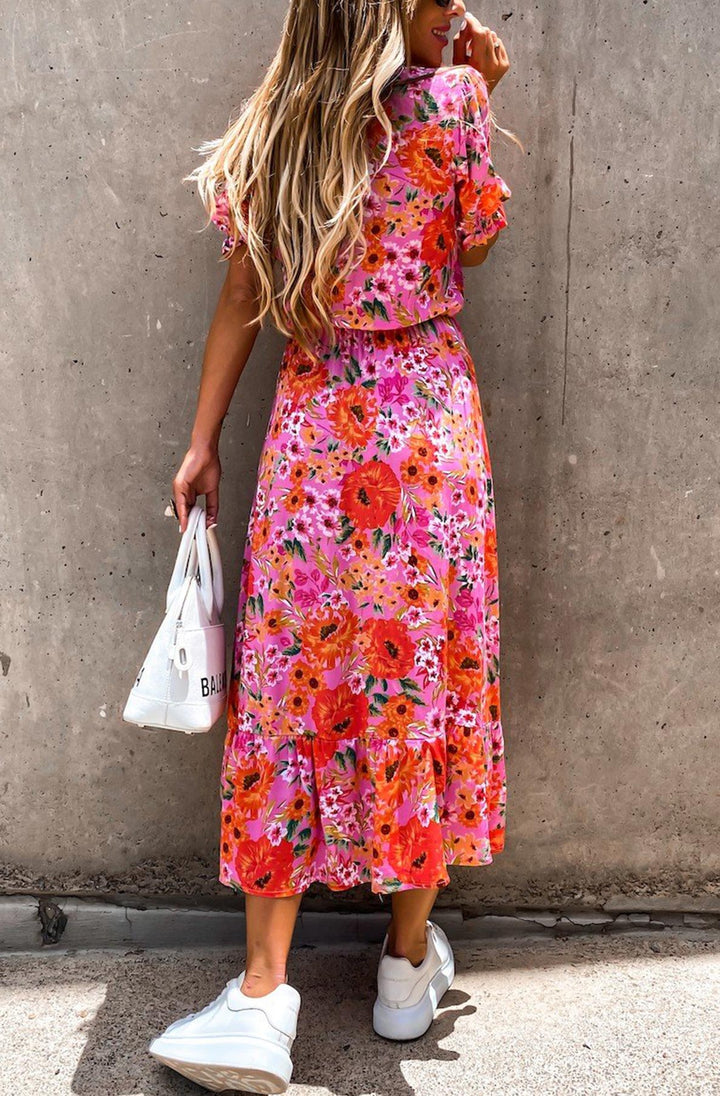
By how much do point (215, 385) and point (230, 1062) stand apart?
4.30 feet

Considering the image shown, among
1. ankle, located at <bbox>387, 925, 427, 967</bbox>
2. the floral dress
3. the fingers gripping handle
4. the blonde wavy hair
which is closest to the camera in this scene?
the blonde wavy hair

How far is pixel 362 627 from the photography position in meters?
1.86

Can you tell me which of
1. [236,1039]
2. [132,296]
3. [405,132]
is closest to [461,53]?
[405,132]

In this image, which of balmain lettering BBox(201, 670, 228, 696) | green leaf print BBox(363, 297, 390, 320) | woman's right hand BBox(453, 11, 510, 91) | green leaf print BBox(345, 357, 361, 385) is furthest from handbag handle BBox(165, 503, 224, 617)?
woman's right hand BBox(453, 11, 510, 91)

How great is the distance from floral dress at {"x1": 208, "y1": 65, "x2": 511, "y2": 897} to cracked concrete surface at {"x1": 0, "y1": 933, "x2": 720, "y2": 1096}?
0.39m

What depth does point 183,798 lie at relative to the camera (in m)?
2.42

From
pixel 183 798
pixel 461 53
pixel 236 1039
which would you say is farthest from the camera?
pixel 183 798

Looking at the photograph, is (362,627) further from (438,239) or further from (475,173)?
(475,173)

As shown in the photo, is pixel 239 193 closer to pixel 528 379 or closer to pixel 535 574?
pixel 528 379

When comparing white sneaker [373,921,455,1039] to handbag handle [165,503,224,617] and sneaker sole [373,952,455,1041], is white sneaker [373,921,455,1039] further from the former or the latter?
handbag handle [165,503,224,617]

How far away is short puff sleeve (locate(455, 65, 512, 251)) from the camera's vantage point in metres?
1.81

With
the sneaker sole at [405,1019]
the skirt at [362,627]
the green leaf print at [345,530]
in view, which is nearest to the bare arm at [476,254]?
the skirt at [362,627]

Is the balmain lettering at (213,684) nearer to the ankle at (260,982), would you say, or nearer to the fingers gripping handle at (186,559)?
the fingers gripping handle at (186,559)

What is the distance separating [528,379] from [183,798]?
134cm
